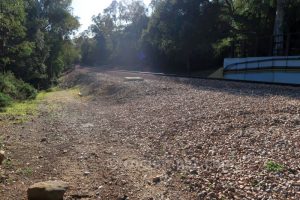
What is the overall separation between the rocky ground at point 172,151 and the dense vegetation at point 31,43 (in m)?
8.87

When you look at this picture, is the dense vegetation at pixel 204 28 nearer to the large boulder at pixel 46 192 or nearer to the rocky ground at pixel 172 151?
the rocky ground at pixel 172 151

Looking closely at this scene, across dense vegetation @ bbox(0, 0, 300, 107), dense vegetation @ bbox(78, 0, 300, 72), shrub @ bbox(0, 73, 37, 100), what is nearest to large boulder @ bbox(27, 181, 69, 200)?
dense vegetation @ bbox(0, 0, 300, 107)

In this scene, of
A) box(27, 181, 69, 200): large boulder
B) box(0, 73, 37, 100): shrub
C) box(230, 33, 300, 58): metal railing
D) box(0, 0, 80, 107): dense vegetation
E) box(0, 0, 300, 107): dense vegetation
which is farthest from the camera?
box(0, 0, 300, 107): dense vegetation

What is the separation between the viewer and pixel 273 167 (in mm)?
6277

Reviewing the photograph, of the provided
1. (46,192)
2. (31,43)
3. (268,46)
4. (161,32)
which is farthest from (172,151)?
(161,32)

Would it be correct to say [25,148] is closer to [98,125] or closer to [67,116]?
[98,125]

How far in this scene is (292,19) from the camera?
26.7 metres

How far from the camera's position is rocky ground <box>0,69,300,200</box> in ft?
20.3

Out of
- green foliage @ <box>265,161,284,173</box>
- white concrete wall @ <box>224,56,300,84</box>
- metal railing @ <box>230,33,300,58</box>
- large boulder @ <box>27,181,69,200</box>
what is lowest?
large boulder @ <box>27,181,69,200</box>

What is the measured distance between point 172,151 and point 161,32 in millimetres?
37295

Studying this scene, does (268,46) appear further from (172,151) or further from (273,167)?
(273,167)

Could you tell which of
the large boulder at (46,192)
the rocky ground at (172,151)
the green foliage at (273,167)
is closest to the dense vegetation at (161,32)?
the rocky ground at (172,151)

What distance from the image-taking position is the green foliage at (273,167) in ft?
20.2

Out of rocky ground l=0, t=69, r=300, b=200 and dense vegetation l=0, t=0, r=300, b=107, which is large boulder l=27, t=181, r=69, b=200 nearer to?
rocky ground l=0, t=69, r=300, b=200
